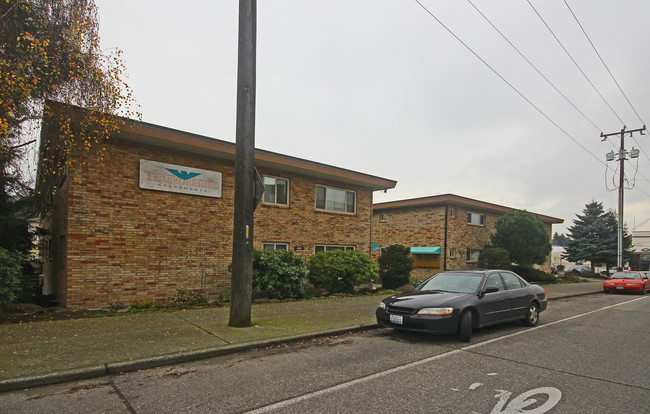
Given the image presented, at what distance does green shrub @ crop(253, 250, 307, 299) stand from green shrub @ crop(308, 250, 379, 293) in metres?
1.29

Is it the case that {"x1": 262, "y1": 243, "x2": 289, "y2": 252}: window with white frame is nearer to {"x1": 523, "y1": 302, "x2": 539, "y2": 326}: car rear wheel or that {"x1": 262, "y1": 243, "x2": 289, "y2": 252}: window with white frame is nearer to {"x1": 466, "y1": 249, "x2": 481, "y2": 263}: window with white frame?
{"x1": 523, "y1": 302, "x2": 539, "y2": 326}: car rear wheel

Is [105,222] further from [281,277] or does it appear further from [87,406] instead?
[87,406]

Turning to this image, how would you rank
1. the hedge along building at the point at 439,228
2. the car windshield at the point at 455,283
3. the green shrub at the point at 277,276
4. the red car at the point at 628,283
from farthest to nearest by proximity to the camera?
the hedge along building at the point at 439,228 → the red car at the point at 628,283 → the green shrub at the point at 277,276 → the car windshield at the point at 455,283

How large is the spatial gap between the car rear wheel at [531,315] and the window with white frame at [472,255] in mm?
16194

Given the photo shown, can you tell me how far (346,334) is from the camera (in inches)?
292

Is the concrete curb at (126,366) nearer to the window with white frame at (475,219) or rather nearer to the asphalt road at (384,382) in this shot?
the asphalt road at (384,382)

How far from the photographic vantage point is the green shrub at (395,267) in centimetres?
1716

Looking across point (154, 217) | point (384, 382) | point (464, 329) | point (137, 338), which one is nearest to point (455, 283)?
point (464, 329)

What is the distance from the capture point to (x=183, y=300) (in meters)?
10.5

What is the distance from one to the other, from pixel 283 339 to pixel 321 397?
2543 millimetres

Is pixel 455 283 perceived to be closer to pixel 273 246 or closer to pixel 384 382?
pixel 384 382

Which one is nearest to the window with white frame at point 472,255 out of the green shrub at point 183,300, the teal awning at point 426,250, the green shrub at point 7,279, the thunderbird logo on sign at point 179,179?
the teal awning at point 426,250

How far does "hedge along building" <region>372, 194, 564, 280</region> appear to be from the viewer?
23.1 m

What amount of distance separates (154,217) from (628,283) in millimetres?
22324
